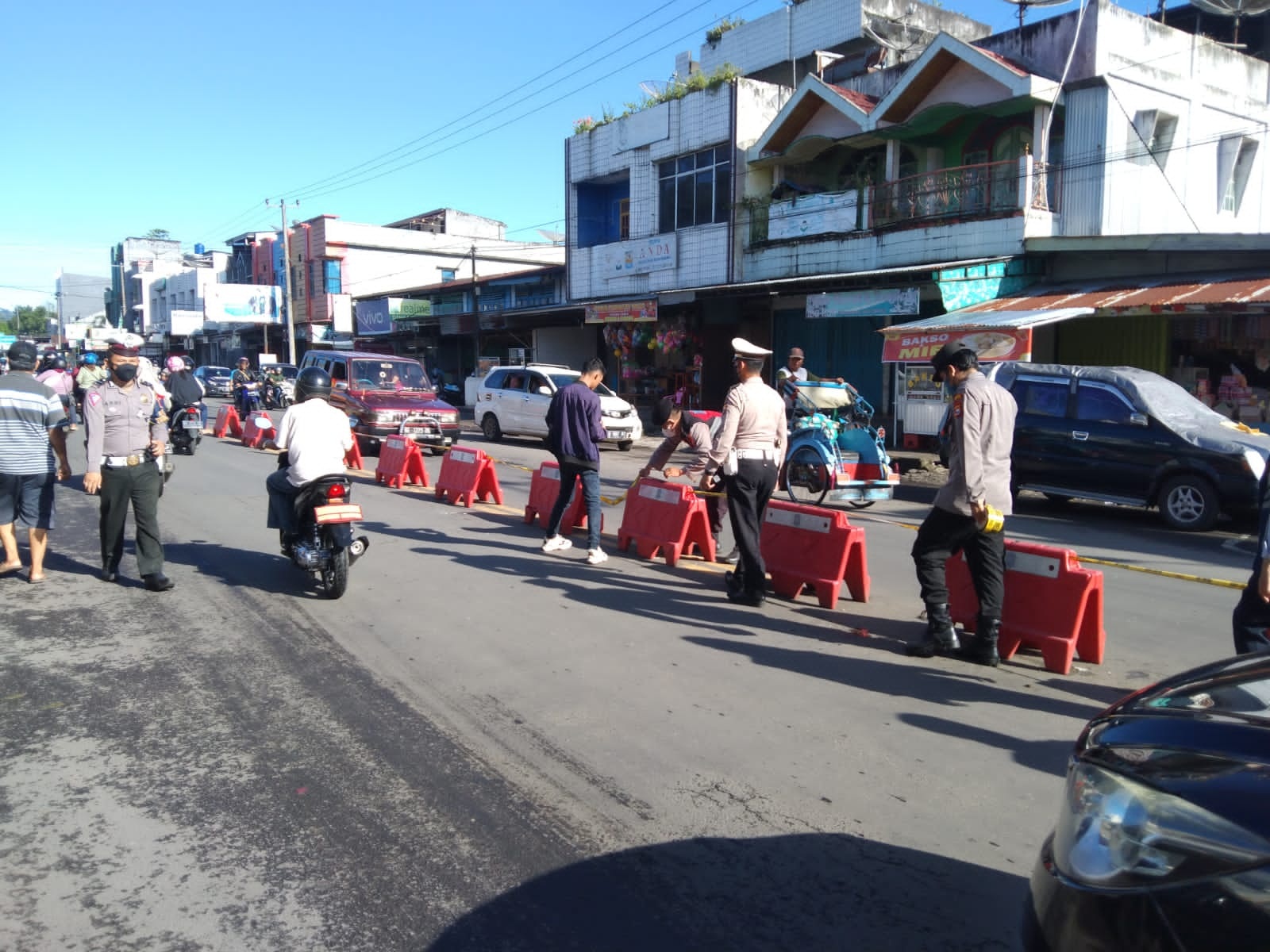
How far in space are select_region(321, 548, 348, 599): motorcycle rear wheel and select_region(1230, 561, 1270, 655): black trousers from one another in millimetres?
5806

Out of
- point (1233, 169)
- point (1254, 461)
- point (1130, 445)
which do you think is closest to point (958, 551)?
point (1254, 461)

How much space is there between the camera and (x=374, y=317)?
4362 centimetres

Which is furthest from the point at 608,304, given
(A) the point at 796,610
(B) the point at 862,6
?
(A) the point at 796,610

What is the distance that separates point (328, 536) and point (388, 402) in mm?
11529

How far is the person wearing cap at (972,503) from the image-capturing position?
18.7ft

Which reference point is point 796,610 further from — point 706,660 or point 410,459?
point 410,459

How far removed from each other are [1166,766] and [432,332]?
38906mm

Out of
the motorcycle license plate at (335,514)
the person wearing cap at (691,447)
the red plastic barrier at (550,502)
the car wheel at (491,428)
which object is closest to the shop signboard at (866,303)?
the car wheel at (491,428)

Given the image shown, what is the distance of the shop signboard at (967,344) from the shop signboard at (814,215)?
514 cm

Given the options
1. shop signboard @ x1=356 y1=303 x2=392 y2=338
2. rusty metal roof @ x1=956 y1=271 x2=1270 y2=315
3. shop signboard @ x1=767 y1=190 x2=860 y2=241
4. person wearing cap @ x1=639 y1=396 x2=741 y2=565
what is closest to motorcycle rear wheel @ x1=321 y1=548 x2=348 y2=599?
person wearing cap @ x1=639 y1=396 x2=741 y2=565

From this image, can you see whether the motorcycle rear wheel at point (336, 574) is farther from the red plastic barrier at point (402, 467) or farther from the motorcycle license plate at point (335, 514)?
the red plastic barrier at point (402, 467)

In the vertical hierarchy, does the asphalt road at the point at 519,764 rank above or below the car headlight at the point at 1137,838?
below

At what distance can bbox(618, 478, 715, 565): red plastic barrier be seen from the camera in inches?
353

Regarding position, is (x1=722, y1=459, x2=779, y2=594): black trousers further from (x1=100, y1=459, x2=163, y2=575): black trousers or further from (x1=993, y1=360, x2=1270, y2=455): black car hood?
(x1=993, y1=360, x2=1270, y2=455): black car hood
